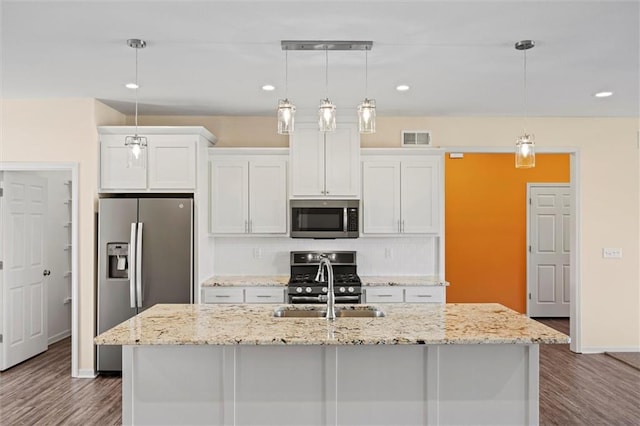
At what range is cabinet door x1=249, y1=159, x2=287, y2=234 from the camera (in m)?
5.10

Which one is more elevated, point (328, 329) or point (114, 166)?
point (114, 166)

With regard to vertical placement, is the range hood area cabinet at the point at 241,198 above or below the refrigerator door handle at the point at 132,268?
above

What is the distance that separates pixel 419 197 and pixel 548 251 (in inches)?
125

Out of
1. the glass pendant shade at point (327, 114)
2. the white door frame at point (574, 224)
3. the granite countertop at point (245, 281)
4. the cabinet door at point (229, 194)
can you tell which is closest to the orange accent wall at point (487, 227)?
the white door frame at point (574, 224)

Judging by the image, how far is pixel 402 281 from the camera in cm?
496

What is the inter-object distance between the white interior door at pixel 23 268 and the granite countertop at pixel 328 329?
2594 mm

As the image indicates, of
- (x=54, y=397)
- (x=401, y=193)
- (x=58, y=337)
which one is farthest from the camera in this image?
(x=58, y=337)

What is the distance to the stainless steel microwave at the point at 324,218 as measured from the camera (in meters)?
5.00

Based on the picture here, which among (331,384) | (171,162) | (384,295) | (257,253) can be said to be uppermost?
(171,162)

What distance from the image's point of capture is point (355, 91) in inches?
168

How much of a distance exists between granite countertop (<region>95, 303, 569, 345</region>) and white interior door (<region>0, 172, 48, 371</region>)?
8.51 feet

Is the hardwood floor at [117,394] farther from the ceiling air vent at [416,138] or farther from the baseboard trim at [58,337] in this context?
the ceiling air vent at [416,138]

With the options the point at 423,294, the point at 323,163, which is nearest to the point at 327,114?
the point at 323,163

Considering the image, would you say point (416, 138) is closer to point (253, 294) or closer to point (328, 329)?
point (253, 294)
